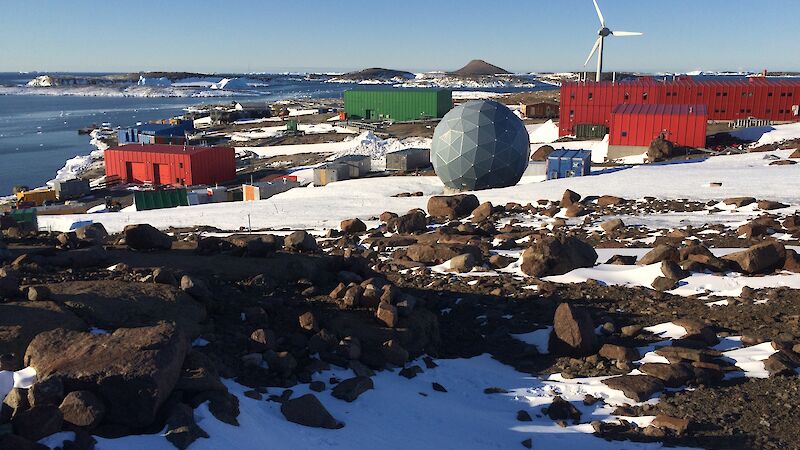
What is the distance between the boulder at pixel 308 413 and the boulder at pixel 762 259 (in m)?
8.84

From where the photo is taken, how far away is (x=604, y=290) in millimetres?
11180

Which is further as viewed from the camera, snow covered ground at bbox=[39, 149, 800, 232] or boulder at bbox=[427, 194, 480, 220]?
snow covered ground at bbox=[39, 149, 800, 232]

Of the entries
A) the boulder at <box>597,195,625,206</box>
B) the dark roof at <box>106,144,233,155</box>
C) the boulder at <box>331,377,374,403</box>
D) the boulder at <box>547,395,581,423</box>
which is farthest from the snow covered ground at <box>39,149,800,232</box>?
the dark roof at <box>106,144,233,155</box>

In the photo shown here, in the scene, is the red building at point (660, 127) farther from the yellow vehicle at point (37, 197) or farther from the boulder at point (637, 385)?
the yellow vehicle at point (37, 197)

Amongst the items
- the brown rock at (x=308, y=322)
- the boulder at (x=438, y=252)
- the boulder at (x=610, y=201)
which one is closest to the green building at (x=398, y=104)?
the boulder at (x=610, y=201)

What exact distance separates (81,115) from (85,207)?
96068 millimetres

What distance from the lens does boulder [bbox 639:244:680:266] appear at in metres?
12.1

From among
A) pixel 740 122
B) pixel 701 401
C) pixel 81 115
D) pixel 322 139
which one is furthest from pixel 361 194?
pixel 81 115

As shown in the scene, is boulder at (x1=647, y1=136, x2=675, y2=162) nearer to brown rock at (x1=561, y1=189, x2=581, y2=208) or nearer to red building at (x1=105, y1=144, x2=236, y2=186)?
brown rock at (x1=561, y1=189, x2=581, y2=208)

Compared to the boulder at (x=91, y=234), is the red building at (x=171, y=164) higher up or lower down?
lower down

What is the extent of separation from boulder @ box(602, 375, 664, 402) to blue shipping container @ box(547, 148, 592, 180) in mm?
19878

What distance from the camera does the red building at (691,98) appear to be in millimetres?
42688

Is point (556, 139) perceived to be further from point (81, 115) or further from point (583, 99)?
point (81, 115)

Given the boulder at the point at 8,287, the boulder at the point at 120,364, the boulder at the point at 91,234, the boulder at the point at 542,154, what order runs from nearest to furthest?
the boulder at the point at 120,364 → the boulder at the point at 8,287 → the boulder at the point at 91,234 → the boulder at the point at 542,154
